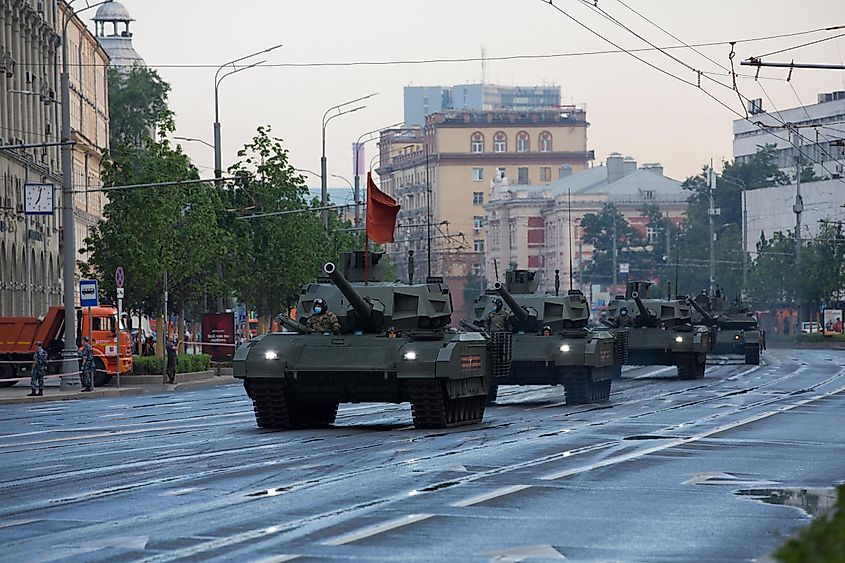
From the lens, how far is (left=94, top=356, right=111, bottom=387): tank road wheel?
4744 cm

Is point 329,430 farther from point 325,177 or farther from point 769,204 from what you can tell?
point 769,204

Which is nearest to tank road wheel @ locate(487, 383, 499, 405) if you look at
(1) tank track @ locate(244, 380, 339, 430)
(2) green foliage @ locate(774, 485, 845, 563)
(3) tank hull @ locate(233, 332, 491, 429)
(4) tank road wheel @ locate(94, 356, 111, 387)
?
(1) tank track @ locate(244, 380, 339, 430)

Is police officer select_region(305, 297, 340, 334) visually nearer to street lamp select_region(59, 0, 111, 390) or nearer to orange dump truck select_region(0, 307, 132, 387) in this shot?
street lamp select_region(59, 0, 111, 390)

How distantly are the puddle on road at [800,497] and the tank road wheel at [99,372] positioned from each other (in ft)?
110

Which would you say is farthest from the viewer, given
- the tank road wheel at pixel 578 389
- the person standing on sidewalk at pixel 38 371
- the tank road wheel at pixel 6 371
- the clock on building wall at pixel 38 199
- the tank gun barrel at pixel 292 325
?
the tank road wheel at pixel 6 371

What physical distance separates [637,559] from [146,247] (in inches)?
1673

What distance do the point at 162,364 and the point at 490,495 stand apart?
1432 inches

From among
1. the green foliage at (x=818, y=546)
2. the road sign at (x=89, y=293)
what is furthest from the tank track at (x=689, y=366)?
the green foliage at (x=818, y=546)

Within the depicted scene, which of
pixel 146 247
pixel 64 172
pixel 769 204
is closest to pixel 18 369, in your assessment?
pixel 146 247

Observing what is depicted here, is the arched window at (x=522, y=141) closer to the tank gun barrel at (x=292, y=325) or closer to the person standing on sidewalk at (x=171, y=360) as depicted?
the person standing on sidewalk at (x=171, y=360)

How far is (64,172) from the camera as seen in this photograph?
42.2 m

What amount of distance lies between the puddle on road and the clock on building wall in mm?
30726

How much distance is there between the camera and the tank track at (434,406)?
2450cm

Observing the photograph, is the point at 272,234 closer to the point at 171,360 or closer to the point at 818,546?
the point at 171,360
